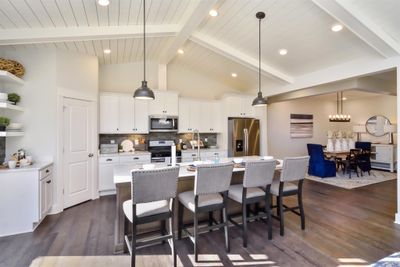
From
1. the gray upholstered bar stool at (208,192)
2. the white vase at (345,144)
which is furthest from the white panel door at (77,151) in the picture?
the white vase at (345,144)

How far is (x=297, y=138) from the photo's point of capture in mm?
8359

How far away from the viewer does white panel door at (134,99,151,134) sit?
17.0 feet

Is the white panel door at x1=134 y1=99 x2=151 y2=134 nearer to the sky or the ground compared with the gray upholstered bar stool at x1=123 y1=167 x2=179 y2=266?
nearer to the sky

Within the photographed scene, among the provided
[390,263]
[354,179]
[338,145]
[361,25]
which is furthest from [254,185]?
[338,145]

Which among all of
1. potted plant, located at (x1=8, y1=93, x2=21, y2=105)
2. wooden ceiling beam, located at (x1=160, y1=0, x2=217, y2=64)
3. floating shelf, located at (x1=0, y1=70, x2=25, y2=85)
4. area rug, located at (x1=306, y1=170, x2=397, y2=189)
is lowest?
area rug, located at (x1=306, y1=170, x2=397, y2=189)

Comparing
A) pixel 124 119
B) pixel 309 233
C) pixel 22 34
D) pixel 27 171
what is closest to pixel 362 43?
pixel 309 233

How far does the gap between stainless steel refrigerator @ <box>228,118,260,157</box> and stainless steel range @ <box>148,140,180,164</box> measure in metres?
1.44

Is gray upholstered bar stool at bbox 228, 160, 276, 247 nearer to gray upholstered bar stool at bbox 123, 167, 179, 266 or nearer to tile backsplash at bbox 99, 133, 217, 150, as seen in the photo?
gray upholstered bar stool at bbox 123, 167, 179, 266

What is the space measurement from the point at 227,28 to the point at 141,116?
2.67 meters

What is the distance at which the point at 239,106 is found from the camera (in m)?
6.02

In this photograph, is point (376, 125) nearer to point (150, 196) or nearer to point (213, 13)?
point (213, 13)

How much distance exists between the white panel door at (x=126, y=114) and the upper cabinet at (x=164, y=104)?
431 mm

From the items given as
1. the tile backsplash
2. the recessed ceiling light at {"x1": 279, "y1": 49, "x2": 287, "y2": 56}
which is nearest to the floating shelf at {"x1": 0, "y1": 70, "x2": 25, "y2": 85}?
the tile backsplash

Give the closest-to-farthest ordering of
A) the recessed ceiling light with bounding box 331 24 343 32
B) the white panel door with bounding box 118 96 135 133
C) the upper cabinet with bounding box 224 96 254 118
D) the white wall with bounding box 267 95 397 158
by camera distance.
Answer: the recessed ceiling light with bounding box 331 24 343 32 < the white panel door with bounding box 118 96 135 133 < the upper cabinet with bounding box 224 96 254 118 < the white wall with bounding box 267 95 397 158
